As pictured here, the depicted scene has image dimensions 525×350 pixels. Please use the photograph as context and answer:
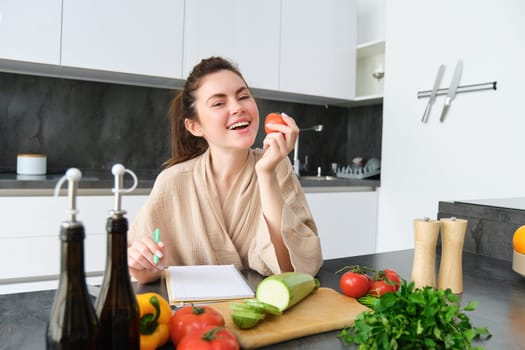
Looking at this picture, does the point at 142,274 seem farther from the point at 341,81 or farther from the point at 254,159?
the point at 341,81

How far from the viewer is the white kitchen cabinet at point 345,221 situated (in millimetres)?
2885

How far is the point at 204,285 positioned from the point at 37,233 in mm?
1405

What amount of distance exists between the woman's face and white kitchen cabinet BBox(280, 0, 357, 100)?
5.01ft

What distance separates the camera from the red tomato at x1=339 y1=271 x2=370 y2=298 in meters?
0.94

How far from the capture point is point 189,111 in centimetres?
161

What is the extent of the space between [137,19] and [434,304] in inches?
89.6

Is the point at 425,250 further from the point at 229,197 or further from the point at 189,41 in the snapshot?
the point at 189,41

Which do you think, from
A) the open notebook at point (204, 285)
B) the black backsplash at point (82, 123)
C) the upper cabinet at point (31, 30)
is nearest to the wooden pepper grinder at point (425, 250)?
the open notebook at point (204, 285)

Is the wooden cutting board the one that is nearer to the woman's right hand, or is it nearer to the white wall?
the woman's right hand

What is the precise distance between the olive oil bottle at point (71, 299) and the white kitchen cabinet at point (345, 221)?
234 cm

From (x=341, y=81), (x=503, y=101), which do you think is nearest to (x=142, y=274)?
(x=503, y=101)

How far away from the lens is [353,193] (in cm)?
302

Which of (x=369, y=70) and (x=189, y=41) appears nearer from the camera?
(x=189, y=41)

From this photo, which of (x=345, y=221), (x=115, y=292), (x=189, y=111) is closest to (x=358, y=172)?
(x=345, y=221)
